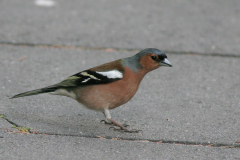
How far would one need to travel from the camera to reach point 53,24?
7547 millimetres

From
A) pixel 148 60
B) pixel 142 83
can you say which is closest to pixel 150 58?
pixel 148 60

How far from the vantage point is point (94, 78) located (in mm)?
4320

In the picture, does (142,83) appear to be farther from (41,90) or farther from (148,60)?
(41,90)

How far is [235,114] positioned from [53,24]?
4.19 meters

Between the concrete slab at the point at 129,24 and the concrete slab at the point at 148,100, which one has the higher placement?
the concrete slab at the point at 129,24

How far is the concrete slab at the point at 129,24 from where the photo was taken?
6.90 m

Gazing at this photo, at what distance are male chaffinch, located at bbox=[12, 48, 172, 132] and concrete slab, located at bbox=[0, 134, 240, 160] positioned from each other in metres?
0.42

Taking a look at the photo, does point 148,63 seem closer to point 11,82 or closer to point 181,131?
point 181,131

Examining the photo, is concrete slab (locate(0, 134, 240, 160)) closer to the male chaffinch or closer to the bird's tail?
the male chaffinch

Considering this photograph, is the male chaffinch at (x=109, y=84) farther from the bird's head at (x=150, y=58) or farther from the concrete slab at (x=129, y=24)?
the concrete slab at (x=129, y=24)

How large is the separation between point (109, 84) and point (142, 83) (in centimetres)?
147

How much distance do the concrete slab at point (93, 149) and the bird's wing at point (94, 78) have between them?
0.65m

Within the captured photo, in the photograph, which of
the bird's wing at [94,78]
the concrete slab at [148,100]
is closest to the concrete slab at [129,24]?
the concrete slab at [148,100]

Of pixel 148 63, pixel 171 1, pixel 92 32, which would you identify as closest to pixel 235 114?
pixel 148 63
